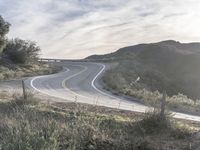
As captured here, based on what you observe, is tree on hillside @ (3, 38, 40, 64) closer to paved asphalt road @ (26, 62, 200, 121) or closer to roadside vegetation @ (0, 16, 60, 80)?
roadside vegetation @ (0, 16, 60, 80)

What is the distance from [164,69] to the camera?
81.4m

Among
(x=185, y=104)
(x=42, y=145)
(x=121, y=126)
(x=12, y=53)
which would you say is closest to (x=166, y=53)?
Answer: (x=12, y=53)

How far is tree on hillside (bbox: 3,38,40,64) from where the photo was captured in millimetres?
60125

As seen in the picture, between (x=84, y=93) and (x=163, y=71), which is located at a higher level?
(x=163, y=71)

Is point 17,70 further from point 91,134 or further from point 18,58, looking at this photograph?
point 91,134

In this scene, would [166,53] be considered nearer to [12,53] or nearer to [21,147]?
[12,53]

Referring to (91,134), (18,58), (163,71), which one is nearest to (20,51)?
(18,58)

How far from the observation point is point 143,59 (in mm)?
88188

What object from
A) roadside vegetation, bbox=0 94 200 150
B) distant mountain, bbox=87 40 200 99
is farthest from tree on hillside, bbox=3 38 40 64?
roadside vegetation, bbox=0 94 200 150

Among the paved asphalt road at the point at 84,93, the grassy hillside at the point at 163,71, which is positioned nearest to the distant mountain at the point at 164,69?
the grassy hillside at the point at 163,71

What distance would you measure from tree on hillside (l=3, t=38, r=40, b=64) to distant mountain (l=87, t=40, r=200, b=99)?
12287 mm

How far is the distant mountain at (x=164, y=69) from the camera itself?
193 feet

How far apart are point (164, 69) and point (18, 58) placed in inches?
1233

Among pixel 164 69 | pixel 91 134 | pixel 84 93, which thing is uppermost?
pixel 164 69
